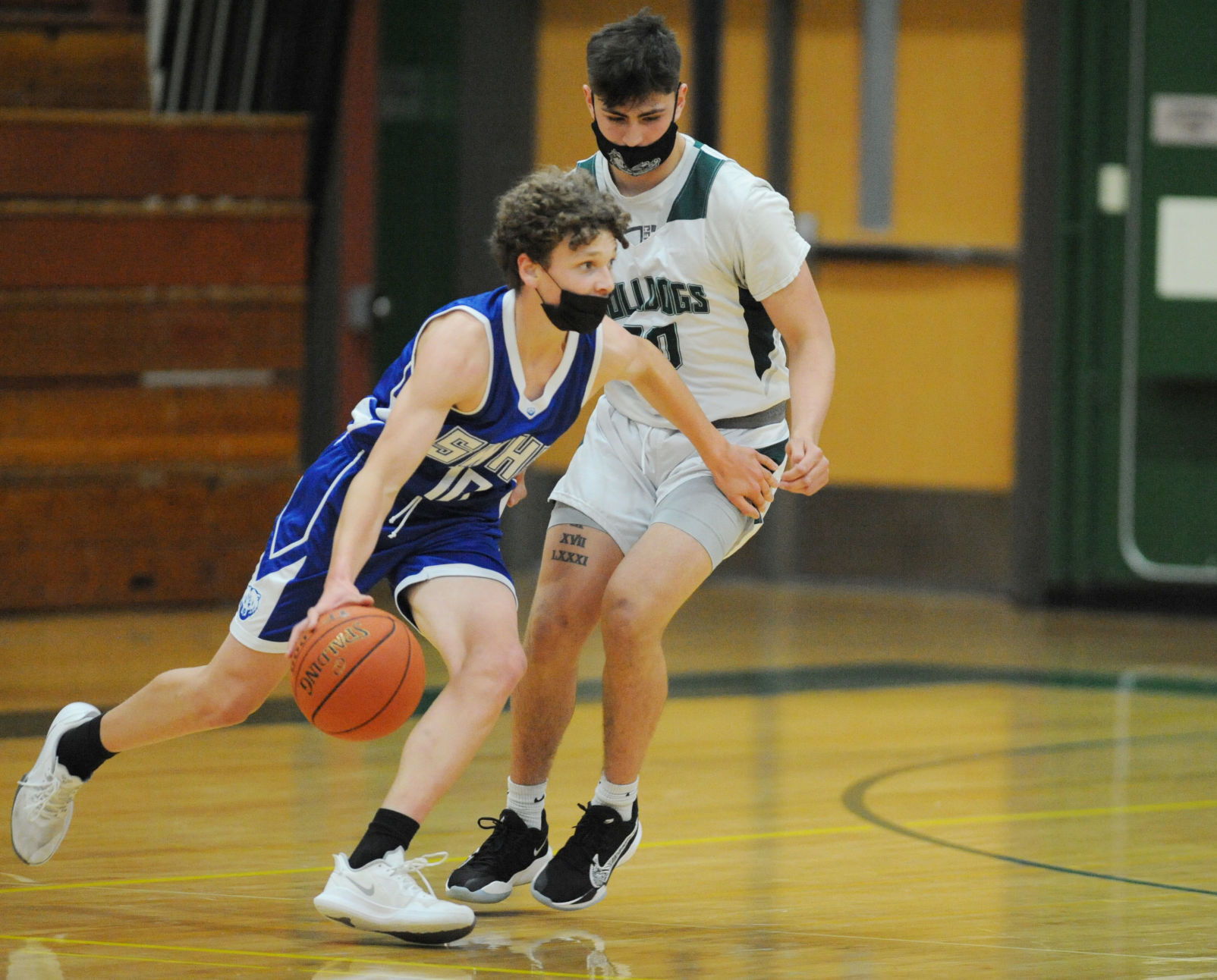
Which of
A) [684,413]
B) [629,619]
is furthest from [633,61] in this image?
[629,619]

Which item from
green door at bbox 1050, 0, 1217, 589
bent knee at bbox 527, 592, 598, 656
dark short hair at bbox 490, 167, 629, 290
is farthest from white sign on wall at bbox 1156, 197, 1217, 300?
dark short hair at bbox 490, 167, 629, 290

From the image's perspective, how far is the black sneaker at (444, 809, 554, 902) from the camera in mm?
3727

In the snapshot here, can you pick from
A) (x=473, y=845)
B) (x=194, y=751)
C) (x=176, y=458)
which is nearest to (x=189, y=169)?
(x=176, y=458)

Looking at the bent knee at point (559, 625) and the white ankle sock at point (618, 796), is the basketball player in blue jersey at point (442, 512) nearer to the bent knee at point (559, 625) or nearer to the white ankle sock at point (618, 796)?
the bent knee at point (559, 625)

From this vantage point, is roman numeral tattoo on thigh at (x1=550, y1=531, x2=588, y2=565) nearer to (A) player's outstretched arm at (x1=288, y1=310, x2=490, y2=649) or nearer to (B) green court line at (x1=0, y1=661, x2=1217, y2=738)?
(A) player's outstretched arm at (x1=288, y1=310, x2=490, y2=649)

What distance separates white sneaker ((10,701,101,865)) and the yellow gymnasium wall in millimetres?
5909

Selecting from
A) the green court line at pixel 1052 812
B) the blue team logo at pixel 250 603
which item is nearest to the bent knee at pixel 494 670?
the blue team logo at pixel 250 603

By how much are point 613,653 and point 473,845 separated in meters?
0.78

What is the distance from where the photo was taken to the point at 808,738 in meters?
5.71

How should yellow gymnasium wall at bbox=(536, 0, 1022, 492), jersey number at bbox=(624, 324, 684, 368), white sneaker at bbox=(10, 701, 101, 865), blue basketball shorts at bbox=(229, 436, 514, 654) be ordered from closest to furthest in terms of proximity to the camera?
blue basketball shorts at bbox=(229, 436, 514, 654), white sneaker at bbox=(10, 701, 101, 865), jersey number at bbox=(624, 324, 684, 368), yellow gymnasium wall at bbox=(536, 0, 1022, 492)

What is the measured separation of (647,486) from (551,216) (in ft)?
2.46

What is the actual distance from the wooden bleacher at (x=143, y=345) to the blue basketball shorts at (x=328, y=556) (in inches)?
186

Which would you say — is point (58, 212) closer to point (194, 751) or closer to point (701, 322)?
point (194, 751)

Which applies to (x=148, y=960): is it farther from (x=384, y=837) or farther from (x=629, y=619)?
(x=629, y=619)
